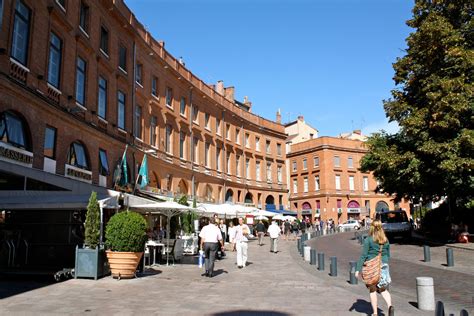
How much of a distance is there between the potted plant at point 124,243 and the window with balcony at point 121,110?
43.5 feet

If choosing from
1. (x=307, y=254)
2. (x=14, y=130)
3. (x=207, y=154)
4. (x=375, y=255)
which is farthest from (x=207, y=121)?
(x=375, y=255)

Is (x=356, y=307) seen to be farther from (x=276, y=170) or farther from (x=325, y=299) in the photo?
(x=276, y=170)

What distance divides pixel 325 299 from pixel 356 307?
907 mm

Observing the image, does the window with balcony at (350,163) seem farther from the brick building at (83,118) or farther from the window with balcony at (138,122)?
the window with balcony at (138,122)

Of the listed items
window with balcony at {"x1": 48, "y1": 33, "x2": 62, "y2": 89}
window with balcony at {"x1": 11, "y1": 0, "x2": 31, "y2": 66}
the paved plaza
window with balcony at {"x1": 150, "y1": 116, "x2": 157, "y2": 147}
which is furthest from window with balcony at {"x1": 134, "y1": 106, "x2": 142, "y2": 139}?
the paved plaza

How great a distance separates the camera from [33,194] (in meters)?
13.3

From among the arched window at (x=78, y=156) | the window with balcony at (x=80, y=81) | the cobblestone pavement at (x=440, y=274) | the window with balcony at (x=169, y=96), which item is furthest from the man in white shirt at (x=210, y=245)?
the window with balcony at (x=169, y=96)

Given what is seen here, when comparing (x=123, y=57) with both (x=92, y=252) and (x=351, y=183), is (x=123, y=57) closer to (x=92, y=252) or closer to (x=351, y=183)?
(x=92, y=252)

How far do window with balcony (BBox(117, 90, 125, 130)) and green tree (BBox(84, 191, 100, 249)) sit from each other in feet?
42.0

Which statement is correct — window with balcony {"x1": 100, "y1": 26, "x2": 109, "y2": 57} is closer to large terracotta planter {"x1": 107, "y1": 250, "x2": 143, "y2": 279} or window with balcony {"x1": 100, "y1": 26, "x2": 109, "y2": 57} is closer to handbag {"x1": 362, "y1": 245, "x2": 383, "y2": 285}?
large terracotta planter {"x1": 107, "y1": 250, "x2": 143, "y2": 279}

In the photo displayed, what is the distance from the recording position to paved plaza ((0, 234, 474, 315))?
805 cm

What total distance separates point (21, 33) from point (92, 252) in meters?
8.67

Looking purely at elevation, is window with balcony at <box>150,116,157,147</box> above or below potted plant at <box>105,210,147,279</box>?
above

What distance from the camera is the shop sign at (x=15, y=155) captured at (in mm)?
14062
